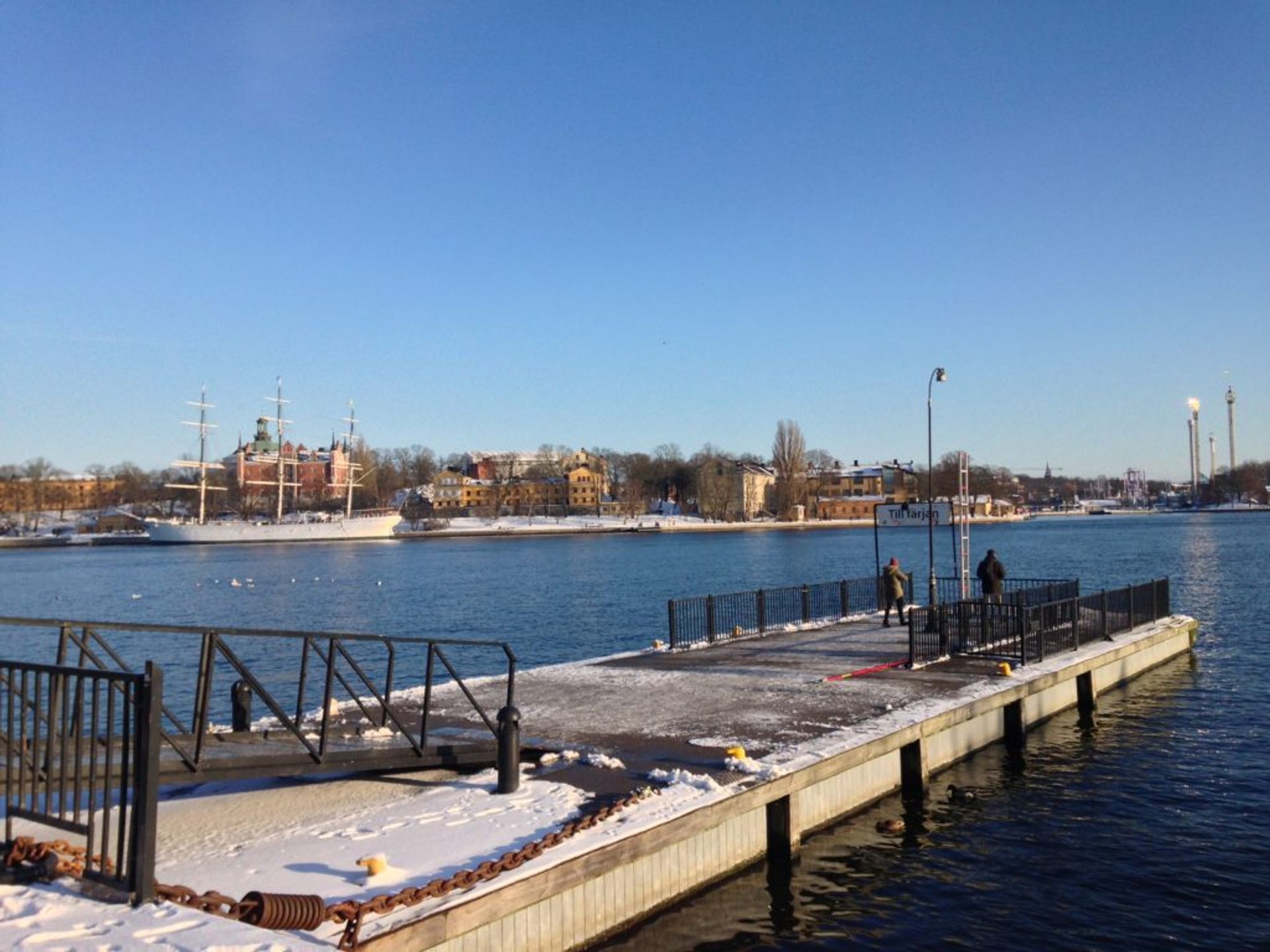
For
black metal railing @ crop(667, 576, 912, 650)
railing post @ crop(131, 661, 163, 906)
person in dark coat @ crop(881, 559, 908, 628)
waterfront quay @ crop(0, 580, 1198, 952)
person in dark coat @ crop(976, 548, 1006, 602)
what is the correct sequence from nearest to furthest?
1. railing post @ crop(131, 661, 163, 906)
2. waterfront quay @ crop(0, 580, 1198, 952)
3. black metal railing @ crop(667, 576, 912, 650)
4. person in dark coat @ crop(976, 548, 1006, 602)
5. person in dark coat @ crop(881, 559, 908, 628)

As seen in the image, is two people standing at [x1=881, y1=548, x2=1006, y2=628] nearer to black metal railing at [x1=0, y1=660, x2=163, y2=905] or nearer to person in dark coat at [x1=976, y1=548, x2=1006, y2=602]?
person in dark coat at [x1=976, y1=548, x2=1006, y2=602]

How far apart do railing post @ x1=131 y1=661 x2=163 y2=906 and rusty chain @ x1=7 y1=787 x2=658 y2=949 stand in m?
0.16

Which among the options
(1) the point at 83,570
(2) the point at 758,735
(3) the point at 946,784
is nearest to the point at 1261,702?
(3) the point at 946,784

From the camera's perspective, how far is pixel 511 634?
40.9 m

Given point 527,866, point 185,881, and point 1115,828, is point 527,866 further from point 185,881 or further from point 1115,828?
point 1115,828

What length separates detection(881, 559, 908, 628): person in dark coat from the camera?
25469mm

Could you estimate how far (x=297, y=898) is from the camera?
23.9 ft

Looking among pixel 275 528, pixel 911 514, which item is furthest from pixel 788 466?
pixel 911 514

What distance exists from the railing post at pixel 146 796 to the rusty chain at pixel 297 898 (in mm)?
157

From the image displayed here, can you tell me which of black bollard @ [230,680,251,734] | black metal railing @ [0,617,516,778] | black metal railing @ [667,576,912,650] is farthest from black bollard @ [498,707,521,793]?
black metal railing @ [667,576,912,650]

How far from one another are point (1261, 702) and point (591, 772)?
17.1m

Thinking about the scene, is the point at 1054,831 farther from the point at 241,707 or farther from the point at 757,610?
the point at 757,610

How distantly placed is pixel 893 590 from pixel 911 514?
226 centimetres

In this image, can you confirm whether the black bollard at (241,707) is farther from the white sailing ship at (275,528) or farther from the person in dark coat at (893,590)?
the white sailing ship at (275,528)
